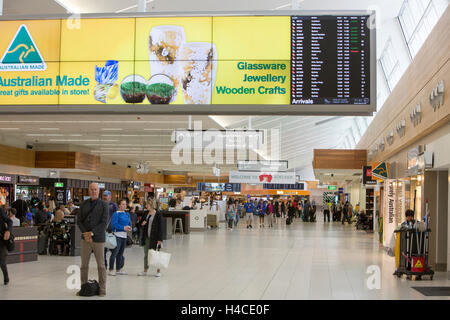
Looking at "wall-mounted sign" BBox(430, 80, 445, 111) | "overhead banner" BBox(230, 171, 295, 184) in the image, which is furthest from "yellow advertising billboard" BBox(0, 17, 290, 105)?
"overhead banner" BBox(230, 171, 295, 184)

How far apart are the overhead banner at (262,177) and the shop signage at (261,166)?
41 cm

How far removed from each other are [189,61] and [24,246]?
7972mm

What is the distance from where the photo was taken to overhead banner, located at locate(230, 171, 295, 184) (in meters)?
32.2

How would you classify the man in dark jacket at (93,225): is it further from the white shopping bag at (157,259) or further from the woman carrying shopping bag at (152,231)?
the woman carrying shopping bag at (152,231)

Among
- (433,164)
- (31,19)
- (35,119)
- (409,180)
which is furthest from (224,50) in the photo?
(35,119)

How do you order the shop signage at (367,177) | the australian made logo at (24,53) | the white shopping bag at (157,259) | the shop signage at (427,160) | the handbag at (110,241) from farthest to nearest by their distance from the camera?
the shop signage at (367,177) → the shop signage at (427,160) → the handbag at (110,241) → the white shopping bag at (157,259) → the australian made logo at (24,53)

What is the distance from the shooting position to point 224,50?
288 inches

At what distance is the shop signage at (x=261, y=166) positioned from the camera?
3116 centimetres

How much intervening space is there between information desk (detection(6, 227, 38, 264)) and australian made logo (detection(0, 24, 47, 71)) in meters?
6.35

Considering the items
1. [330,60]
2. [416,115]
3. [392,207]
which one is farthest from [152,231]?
[392,207]

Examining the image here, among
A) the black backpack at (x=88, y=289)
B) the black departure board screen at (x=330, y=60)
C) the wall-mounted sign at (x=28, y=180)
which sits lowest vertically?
the black backpack at (x=88, y=289)

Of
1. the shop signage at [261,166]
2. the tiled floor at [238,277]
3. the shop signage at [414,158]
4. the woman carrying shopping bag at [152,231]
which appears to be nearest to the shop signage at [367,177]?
the tiled floor at [238,277]

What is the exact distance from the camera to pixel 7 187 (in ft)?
77.3
